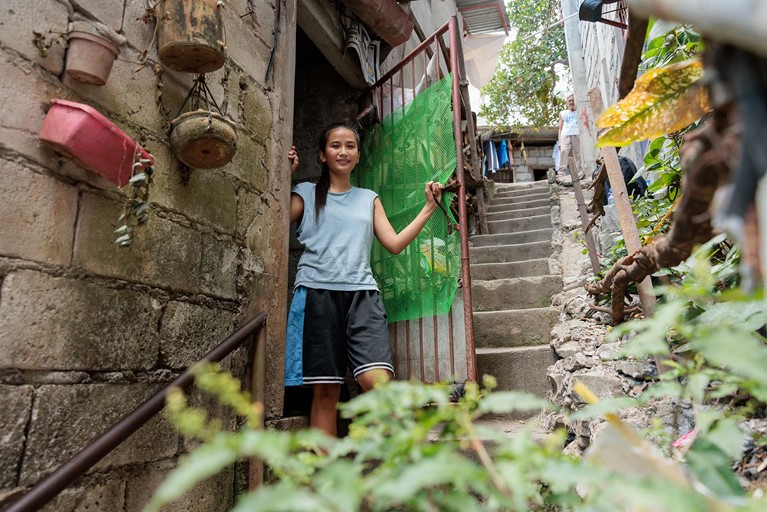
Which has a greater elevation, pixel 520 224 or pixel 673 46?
pixel 520 224

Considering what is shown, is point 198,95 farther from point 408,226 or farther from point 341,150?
point 408,226

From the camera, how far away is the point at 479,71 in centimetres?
709

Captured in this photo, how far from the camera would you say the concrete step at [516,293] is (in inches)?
149

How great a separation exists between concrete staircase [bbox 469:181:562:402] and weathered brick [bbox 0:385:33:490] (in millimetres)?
2366

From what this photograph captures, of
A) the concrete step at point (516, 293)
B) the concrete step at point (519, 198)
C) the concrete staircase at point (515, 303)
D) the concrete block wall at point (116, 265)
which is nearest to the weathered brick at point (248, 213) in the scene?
the concrete block wall at point (116, 265)

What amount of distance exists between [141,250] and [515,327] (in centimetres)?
253

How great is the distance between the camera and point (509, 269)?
4367mm

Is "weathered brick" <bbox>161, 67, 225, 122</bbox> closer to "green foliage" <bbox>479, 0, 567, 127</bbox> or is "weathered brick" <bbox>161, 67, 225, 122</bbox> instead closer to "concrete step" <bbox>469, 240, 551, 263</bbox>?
"concrete step" <bbox>469, 240, 551, 263</bbox>

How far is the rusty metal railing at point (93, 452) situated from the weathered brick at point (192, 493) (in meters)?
0.27

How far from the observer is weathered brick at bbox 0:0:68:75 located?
1.30m

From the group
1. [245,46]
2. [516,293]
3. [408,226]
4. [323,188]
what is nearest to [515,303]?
[516,293]

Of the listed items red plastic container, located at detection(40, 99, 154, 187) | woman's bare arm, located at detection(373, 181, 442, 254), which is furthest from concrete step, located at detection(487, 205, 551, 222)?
red plastic container, located at detection(40, 99, 154, 187)

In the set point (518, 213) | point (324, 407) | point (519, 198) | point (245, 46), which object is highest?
point (519, 198)

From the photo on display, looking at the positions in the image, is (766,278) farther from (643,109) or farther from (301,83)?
(301,83)
